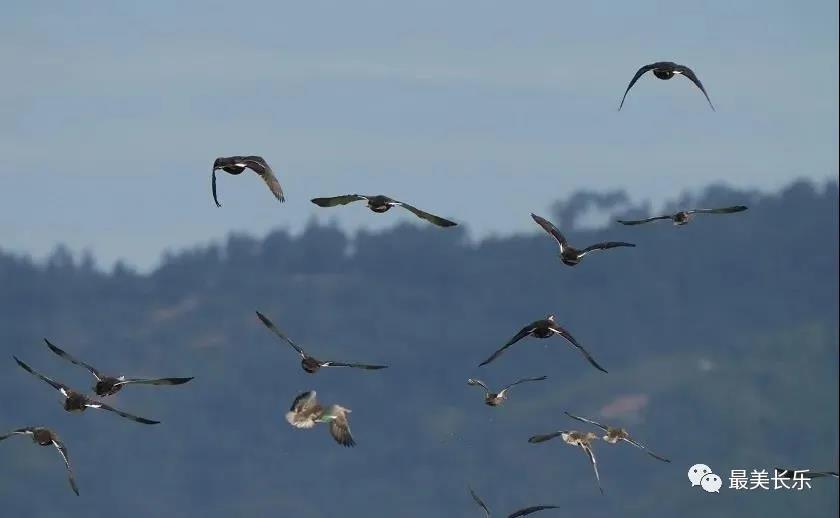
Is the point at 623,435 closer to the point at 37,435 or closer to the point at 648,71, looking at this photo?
the point at 648,71

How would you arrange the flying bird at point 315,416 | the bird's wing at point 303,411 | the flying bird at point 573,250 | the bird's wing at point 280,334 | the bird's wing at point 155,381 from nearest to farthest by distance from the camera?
the bird's wing at point 303,411
the flying bird at point 315,416
the bird's wing at point 155,381
the bird's wing at point 280,334
the flying bird at point 573,250

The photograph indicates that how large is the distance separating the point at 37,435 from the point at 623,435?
41.8 feet

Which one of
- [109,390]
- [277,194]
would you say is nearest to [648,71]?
[277,194]

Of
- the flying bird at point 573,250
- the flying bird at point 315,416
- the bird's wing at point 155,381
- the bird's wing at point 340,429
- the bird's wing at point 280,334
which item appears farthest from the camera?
the flying bird at point 573,250

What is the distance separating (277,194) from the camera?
5469 centimetres

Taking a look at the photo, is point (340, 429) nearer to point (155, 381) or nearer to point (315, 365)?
point (315, 365)

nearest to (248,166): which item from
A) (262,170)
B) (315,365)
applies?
(262,170)

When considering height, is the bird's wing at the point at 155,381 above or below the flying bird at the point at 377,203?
below

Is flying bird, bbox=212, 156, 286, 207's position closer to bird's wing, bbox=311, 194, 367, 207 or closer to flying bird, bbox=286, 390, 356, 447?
bird's wing, bbox=311, 194, 367, 207

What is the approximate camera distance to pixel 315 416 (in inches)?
2092

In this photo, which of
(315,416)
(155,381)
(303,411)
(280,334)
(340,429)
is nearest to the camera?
(303,411)

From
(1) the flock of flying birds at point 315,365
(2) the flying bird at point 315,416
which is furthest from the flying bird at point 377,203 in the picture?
(2) the flying bird at point 315,416

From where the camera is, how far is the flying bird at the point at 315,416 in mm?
51906

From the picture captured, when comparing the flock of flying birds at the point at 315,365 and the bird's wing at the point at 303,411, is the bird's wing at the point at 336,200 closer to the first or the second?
the flock of flying birds at the point at 315,365
